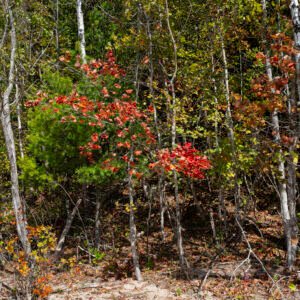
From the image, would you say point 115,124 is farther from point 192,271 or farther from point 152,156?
point 192,271

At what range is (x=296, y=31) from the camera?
15.0ft

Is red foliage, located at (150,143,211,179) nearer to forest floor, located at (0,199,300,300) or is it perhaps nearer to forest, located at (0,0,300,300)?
forest, located at (0,0,300,300)

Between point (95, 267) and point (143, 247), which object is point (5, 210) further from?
point (143, 247)

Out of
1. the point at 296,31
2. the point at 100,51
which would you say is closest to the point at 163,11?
the point at 100,51

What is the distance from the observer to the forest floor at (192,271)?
754 centimetres

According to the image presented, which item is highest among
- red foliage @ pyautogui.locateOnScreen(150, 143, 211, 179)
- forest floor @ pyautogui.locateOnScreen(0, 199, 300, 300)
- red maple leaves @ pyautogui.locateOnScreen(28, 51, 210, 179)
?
red maple leaves @ pyautogui.locateOnScreen(28, 51, 210, 179)

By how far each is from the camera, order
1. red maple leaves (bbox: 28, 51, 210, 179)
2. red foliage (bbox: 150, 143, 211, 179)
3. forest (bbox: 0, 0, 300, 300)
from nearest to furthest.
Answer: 1. red foliage (bbox: 150, 143, 211, 179)
2. red maple leaves (bbox: 28, 51, 210, 179)
3. forest (bbox: 0, 0, 300, 300)

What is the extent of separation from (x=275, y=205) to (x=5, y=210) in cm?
819

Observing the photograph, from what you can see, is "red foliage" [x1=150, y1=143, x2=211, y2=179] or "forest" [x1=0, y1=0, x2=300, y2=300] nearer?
"red foliage" [x1=150, y1=143, x2=211, y2=179]

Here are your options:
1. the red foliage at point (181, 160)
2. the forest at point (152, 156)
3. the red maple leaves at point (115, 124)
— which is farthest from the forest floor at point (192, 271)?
the red maple leaves at point (115, 124)

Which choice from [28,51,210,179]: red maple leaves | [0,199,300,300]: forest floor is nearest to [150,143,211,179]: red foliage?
[28,51,210,179]: red maple leaves

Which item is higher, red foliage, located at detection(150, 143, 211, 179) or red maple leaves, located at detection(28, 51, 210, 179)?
red maple leaves, located at detection(28, 51, 210, 179)

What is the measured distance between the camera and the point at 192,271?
8.74 metres

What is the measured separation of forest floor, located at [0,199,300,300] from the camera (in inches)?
297
